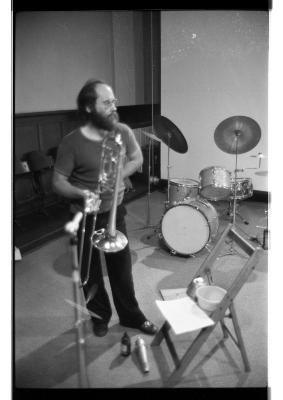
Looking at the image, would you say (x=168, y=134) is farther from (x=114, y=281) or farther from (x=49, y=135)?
(x=114, y=281)

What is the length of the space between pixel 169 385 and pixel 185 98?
3.38m

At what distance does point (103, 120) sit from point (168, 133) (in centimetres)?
148

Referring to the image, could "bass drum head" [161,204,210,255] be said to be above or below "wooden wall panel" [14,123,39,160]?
below

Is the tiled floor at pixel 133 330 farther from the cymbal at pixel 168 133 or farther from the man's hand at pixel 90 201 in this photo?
the cymbal at pixel 168 133

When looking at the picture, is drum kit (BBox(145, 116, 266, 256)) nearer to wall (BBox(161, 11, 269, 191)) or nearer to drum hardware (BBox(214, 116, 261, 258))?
drum hardware (BBox(214, 116, 261, 258))

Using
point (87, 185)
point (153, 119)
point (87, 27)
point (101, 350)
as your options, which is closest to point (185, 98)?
point (153, 119)

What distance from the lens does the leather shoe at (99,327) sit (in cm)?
295

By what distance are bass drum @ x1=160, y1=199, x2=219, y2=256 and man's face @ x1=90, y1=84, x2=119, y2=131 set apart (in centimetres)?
183

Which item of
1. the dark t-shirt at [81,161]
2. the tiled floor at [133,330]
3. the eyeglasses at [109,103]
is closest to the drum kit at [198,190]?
the tiled floor at [133,330]

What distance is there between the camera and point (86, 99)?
7.78 feet

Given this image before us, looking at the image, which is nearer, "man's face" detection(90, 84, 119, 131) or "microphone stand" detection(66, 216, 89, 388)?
"microphone stand" detection(66, 216, 89, 388)

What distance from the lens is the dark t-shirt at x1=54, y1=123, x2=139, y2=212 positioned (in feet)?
7.85

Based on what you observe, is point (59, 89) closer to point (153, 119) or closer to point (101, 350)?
point (153, 119)

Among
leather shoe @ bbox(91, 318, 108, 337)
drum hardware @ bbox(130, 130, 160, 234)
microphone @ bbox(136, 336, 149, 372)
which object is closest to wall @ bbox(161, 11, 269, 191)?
drum hardware @ bbox(130, 130, 160, 234)
